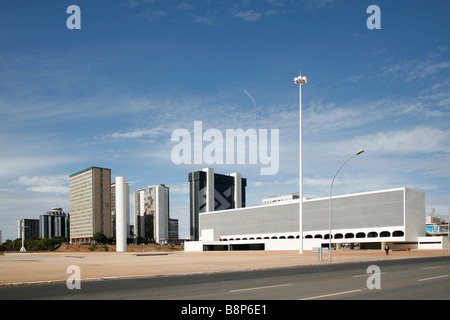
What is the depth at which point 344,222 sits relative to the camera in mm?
109000

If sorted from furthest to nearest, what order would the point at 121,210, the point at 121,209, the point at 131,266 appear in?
1. the point at 121,210
2. the point at 121,209
3. the point at 131,266

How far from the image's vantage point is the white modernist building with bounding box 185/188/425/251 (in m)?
97.8

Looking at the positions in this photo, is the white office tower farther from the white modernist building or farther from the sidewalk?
the sidewalk

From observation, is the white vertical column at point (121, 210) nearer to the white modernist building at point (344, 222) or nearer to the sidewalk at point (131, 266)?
the white modernist building at point (344, 222)

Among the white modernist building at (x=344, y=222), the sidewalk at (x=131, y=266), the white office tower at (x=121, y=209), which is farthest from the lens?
the white office tower at (x=121, y=209)

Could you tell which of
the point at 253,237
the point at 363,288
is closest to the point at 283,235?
the point at 253,237

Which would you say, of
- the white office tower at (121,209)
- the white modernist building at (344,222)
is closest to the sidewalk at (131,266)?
the white modernist building at (344,222)

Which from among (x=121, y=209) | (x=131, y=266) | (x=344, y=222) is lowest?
(x=344, y=222)

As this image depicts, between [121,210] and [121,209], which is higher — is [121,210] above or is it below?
below

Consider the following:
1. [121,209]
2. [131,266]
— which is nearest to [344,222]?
[121,209]

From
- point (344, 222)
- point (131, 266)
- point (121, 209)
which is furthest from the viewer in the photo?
point (344, 222)

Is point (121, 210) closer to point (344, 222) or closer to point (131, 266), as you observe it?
point (344, 222)

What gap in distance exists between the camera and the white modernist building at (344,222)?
321ft
